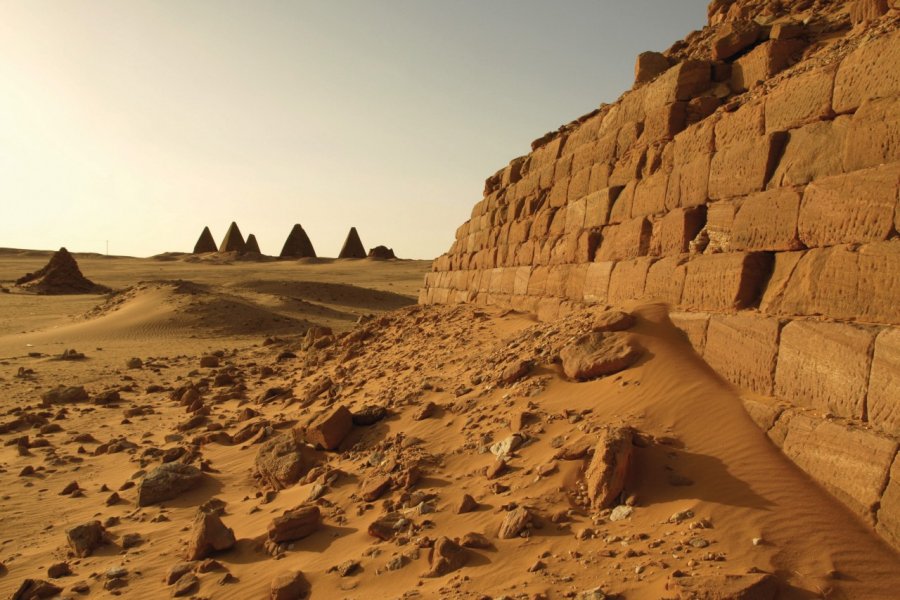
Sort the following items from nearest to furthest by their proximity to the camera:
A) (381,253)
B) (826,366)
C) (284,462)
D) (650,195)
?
(826,366)
(284,462)
(650,195)
(381,253)

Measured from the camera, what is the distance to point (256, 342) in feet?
66.0

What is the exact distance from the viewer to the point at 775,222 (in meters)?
5.96

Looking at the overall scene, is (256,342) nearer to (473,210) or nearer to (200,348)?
(200,348)

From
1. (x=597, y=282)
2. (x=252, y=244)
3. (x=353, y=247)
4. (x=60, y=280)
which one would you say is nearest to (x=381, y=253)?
(x=353, y=247)

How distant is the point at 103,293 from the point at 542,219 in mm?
30594

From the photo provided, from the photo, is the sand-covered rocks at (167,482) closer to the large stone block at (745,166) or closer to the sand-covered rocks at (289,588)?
the sand-covered rocks at (289,588)

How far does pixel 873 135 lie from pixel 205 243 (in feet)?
204

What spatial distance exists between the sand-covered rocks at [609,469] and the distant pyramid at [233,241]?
2224 inches

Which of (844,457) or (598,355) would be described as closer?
(844,457)

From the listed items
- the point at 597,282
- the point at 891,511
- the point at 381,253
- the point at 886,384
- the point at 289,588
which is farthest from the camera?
the point at 381,253

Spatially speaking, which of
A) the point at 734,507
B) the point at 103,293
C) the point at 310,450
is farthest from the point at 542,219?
the point at 103,293

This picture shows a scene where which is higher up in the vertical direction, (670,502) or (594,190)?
(594,190)

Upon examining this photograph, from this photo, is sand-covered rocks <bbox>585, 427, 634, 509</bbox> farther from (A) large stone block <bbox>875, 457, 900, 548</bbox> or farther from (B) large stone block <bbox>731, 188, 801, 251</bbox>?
(B) large stone block <bbox>731, 188, 801, 251</bbox>

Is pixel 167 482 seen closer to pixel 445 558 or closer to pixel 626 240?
pixel 445 558
